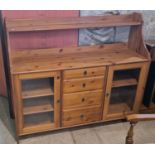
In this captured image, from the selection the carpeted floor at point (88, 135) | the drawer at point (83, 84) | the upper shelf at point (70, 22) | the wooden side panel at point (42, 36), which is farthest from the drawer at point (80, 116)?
the upper shelf at point (70, 22)

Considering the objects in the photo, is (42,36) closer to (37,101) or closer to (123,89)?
(37,101)

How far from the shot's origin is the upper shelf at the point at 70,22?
1.89 metres

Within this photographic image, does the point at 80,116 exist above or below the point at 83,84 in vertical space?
below

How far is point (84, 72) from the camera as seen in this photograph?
1959 millimetres

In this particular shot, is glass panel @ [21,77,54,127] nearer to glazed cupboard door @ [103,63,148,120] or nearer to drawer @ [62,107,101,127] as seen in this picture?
drawer @ [62,107,101,127]

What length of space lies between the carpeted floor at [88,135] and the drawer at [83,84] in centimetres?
49

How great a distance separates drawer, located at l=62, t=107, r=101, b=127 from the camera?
2135 mm

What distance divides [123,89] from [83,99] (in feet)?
1.55

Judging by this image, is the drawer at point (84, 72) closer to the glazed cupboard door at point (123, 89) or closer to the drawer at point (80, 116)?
the glazed cupboard door at point (123, 89)

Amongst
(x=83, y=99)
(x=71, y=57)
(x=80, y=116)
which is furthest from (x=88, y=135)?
(x=71, y=57)

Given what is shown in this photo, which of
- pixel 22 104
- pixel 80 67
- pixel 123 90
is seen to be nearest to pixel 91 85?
pixel 80 67
